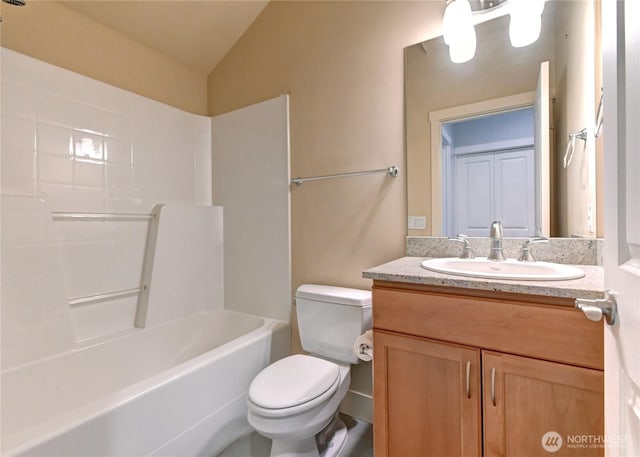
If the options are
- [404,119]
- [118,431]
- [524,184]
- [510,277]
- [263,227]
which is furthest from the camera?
[263,227]

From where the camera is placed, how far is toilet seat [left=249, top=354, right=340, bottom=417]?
120 cm

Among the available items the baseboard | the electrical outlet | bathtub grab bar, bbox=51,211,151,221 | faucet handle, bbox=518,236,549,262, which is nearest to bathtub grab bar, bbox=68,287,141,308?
bathtub grab bar, bbox=51,211,151,221

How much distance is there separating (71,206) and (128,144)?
500 millimetres

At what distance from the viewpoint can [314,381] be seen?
1334 millimetres

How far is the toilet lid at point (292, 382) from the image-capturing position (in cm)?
122

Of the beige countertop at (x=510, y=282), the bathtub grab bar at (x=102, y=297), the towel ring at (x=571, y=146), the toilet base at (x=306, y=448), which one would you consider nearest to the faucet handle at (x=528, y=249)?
the beige countertop at (x=510, y=282)

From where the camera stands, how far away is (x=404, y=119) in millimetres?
1589

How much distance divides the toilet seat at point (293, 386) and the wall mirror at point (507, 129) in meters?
0.83

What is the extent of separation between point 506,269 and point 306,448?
3.80 ft

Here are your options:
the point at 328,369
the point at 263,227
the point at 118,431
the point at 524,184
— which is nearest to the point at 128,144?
the point at 263,227

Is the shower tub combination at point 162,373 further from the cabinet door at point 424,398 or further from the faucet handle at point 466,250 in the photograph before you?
the faucet handle at point 466,250

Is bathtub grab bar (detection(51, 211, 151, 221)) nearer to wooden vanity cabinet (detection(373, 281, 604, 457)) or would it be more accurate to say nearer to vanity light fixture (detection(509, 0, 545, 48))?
wooden vanity cabinet (detection(373, 281, 604, 457))

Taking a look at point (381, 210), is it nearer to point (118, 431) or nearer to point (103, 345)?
point (118, 431)

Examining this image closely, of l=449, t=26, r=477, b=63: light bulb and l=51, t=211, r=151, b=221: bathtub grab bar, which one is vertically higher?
l=449, t=26, r=477, b=63: light bulb
